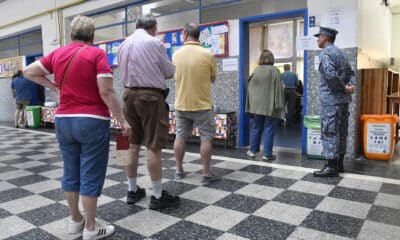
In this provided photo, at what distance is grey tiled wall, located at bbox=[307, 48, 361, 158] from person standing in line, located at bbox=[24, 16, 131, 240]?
2993 millimetres

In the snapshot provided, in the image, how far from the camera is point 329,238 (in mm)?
1992

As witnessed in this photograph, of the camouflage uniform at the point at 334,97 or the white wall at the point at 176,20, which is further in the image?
the white wall at the point at 176,20

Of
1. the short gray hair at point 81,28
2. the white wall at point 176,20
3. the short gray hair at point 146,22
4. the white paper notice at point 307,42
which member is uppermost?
the white wall at point 176,20

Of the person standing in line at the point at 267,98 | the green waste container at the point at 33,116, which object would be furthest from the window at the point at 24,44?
the person standing in line at the point at 267,98

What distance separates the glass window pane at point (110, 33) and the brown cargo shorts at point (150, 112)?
464 centimetres

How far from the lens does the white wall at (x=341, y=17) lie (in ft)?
12.9

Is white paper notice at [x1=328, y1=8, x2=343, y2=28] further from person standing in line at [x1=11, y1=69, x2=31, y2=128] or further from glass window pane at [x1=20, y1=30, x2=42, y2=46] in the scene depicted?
glass window pane at [x1=20, y1=30, x2=42, y2=46]

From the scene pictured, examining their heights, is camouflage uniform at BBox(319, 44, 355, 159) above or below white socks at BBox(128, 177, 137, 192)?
above

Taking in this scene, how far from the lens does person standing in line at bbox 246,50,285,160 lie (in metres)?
4.01

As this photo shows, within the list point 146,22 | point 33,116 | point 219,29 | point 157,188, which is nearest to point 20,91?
point 33,116

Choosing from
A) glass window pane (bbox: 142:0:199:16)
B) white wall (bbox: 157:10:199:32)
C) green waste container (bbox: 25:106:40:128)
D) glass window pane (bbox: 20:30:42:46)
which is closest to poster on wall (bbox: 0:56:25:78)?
glass window pane (bbox: 20:30:42:46)

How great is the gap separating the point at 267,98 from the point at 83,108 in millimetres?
2599

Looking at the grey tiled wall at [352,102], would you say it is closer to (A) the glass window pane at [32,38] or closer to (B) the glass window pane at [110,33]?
(B) the glass window pane at [110,33]

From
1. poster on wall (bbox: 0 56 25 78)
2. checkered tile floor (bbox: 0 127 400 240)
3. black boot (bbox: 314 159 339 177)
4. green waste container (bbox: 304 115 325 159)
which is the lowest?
checkered tile floor (bbox: 0 127 400 240)
